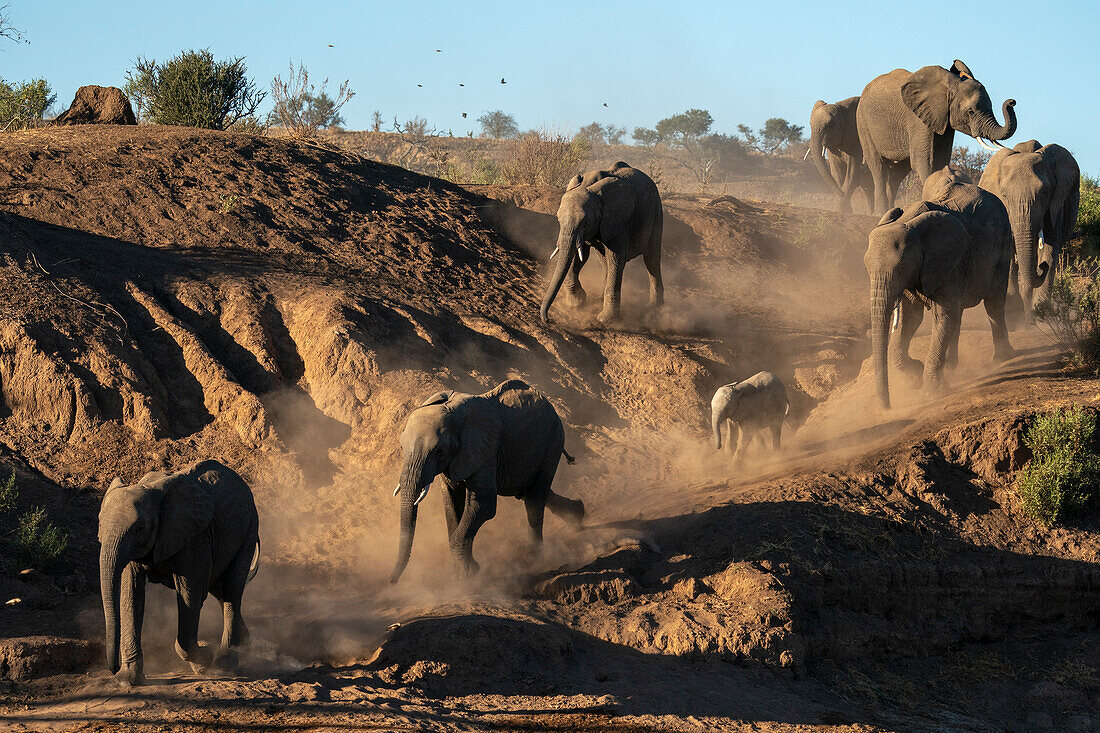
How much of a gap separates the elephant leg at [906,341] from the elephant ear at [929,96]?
7212 millimetres

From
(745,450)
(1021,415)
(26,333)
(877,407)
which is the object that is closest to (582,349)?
(745,450)

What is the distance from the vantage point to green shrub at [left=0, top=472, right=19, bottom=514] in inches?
372

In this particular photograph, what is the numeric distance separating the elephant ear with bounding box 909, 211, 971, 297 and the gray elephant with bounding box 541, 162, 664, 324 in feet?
13.8

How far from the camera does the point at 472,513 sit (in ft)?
29.4

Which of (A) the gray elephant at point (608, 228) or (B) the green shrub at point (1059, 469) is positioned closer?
(B) the green shrub at point (1059, 469)

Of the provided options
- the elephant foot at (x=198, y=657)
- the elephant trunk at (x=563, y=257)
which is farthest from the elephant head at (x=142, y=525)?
the elephant trunk at (x=563, y=257)

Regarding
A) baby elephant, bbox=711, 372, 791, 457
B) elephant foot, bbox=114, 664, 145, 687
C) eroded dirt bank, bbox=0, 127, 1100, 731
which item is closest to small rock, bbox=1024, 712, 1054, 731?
eroded dirt bank, bbox=0, 127, 1100, 731

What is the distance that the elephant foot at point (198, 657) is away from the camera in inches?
283

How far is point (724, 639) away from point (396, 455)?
425cm

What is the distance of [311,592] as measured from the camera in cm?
915

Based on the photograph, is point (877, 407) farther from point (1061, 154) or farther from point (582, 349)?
point (1061, 154)

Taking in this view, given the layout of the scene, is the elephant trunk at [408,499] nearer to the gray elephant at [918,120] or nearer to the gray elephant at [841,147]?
the gray elephant at [918,120]

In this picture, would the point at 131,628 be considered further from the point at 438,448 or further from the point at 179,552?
the point at 438,448

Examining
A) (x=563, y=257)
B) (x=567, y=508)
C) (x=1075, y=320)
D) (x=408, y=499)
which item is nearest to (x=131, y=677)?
(x=408, y=499)
